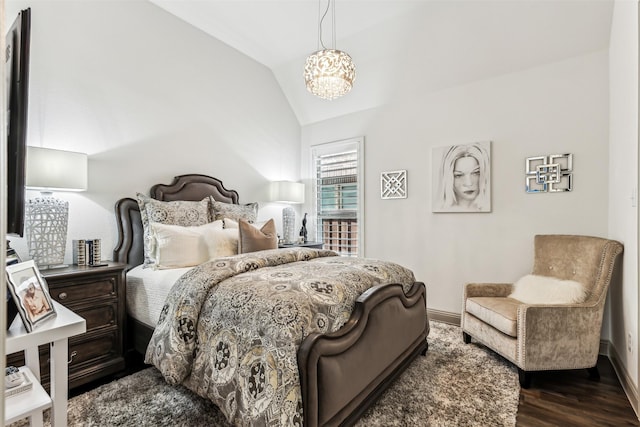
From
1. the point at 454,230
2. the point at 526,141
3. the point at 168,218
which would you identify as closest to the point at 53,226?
the point at 168,218

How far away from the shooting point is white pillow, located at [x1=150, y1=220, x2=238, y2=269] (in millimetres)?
2480

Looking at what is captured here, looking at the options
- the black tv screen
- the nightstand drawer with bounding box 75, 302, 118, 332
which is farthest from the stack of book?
the black tv screen

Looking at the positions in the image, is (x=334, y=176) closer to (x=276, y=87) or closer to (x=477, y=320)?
(x=276, y=87)

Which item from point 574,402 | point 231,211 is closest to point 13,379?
point 231,211

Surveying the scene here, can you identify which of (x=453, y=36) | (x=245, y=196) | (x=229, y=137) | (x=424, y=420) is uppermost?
(x=453, y=36)

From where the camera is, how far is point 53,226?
7.18 feet

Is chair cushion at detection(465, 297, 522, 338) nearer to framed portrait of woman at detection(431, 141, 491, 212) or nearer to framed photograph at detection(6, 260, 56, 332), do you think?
framed portrait of woman at detection(431, 141, 491, 212)

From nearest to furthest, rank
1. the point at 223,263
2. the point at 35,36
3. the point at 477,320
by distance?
the point at 223,263
the point at 35,36
the point at 477,320

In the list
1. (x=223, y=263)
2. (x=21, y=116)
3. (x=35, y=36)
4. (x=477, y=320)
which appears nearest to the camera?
(x=21, y=116)

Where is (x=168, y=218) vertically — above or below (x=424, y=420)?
above

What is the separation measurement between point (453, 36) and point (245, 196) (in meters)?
2.88

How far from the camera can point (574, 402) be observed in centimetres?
193

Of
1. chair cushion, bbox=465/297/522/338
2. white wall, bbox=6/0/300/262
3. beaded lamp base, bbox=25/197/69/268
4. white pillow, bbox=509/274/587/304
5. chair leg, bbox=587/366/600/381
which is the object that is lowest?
chair leg, bbox=587/366/600/381

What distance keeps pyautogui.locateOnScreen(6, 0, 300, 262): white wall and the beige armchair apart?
3029 mm
